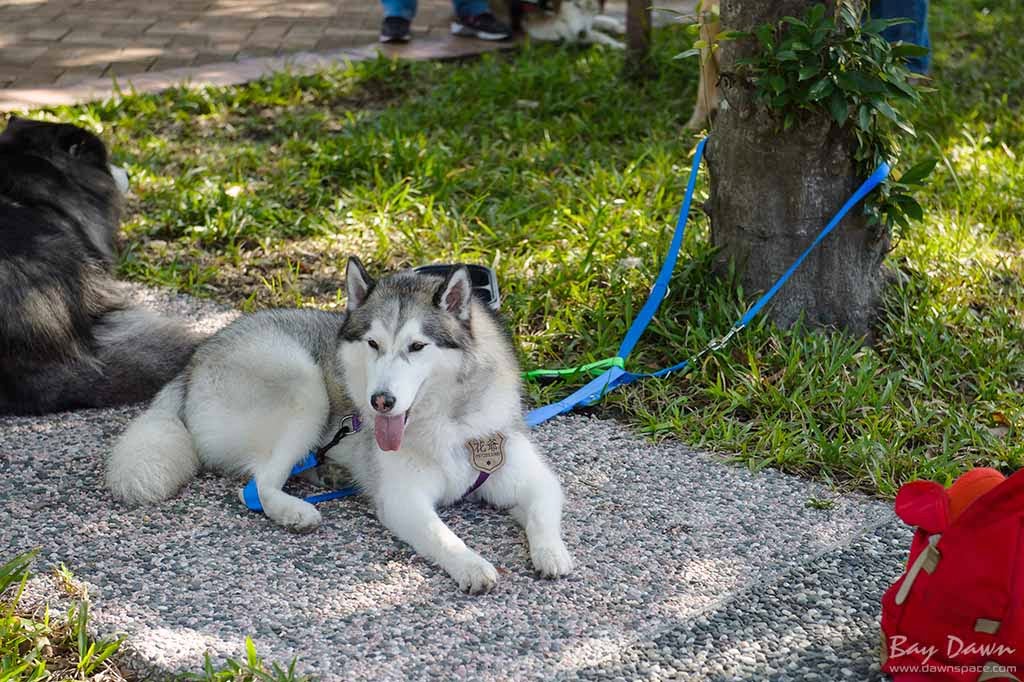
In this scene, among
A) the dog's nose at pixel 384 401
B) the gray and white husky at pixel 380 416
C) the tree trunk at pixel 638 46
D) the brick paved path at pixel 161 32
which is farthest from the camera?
the brick paved path at pixel 161 32

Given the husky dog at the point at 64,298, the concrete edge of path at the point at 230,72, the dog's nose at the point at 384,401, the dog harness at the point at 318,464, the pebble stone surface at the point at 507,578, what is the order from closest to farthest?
the pebble stone surface at the point at 507,578 → the dog's nose at the point at 384,401 → the dog harness at the point at 318,464 → the husky dog at the point at 64,298 → the concrete edge of path at the point at 230,72

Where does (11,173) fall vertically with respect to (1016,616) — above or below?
above

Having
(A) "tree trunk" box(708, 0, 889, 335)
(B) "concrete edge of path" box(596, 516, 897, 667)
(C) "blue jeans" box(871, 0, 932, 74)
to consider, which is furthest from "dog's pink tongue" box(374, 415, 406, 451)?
(C) "blue jeans" box(871, 0, 932, 74)

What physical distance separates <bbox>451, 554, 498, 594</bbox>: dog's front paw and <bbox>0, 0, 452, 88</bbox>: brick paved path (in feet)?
18.0

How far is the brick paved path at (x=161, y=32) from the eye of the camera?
304 inches

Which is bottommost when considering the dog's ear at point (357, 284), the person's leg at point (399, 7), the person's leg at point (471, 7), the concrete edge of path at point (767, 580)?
the concrete edge of path at point (767, 580)

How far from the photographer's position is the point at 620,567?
10.7ft

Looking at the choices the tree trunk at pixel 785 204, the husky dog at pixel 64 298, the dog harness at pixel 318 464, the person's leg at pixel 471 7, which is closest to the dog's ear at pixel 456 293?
the dog harness at pixel 318 464

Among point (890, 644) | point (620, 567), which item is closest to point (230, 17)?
point (620, 567)

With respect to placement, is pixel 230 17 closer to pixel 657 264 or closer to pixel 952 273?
pixel 657 264

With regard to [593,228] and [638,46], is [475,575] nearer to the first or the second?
[593,228]

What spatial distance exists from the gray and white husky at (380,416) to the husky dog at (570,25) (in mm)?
5148

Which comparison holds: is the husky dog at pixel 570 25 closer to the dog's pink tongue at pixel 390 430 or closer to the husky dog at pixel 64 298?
the husky dog at pixel 64 298

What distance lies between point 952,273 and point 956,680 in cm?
295
